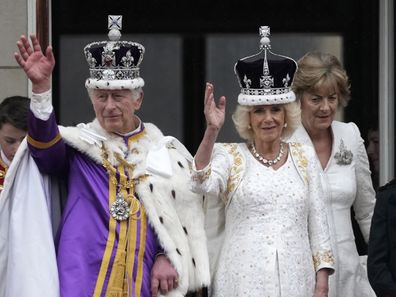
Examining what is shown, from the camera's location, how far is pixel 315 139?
7.23 m

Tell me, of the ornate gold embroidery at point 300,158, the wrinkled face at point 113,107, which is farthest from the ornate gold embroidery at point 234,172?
the wrinkled face at point 113,107

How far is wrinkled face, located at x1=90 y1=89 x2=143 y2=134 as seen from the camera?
651 cm

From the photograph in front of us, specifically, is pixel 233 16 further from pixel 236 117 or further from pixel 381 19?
pixel 236 117

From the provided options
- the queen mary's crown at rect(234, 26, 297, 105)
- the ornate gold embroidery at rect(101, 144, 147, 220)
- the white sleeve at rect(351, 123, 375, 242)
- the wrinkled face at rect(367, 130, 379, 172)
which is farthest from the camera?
the wrinkled face at rect(367, 130, 379, 172)

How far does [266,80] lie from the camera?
21.7 ft

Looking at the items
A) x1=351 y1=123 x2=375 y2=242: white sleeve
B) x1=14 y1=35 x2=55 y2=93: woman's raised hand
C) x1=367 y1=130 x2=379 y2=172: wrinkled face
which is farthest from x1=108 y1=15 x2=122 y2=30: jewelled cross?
x1=367 y1=130 x2=379 y2=172: wrinkled face

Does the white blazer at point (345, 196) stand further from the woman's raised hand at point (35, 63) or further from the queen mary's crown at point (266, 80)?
the woman's raised hand at point (35, 63)

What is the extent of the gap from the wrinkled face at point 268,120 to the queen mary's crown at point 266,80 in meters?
0.03

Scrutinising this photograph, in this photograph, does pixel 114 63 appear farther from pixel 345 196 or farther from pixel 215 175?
pixel 345 196

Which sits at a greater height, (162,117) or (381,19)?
(381,19)

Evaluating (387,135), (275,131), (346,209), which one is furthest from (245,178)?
(387,135)

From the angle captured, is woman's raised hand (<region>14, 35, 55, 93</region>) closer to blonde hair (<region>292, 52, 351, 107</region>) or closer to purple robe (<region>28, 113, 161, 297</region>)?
purple robe (<region>28, 113, 161, 297</region>)

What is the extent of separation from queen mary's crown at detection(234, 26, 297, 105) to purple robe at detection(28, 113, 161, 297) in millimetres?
739

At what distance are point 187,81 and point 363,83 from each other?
1.07 metres
